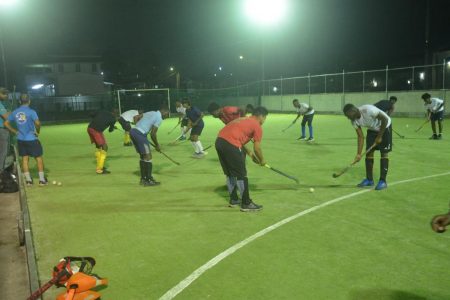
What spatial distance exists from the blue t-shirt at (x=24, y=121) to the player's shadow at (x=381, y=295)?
7.52 m

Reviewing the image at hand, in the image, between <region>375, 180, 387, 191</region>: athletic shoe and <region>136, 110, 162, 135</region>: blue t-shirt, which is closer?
<region>375, 180, 387, 191</region>: athletic shoe

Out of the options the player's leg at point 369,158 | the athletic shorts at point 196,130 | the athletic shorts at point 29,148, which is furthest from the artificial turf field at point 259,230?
the athletic shorts at point 196,130

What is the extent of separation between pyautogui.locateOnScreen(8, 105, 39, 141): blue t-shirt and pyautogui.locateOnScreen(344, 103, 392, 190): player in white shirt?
6435 mm

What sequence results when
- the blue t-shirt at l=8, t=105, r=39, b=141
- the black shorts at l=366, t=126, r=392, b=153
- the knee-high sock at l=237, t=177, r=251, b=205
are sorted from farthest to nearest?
1. the blue t-shirt at l=8, t=105, r=39, b=141
2. the black shorts at l=366, t=126, r=392, b=153
3. the knee-high sock at l=237, t=177, r=251, b=205

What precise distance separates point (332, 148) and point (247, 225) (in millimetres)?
8122

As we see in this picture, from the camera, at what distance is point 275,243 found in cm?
541

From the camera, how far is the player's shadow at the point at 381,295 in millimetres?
3932

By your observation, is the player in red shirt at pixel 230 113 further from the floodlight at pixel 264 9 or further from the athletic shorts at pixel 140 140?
the floodlight at pixel 264 9

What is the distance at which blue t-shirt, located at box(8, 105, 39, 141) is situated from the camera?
8875 mm

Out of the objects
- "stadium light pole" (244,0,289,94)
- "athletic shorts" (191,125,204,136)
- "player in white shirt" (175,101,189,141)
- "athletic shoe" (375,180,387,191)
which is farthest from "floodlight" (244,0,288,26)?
"athletic shoe" (375,180,387,191)

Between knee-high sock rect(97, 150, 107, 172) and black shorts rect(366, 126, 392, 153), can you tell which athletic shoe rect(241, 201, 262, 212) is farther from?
knee-high sock rect(97, 150, 107, 172)

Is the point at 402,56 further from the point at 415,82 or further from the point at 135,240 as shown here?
the point at 135,240

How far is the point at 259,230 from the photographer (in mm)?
5934

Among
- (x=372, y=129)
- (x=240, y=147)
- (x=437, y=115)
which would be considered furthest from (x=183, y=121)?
(x=240, y=147)
